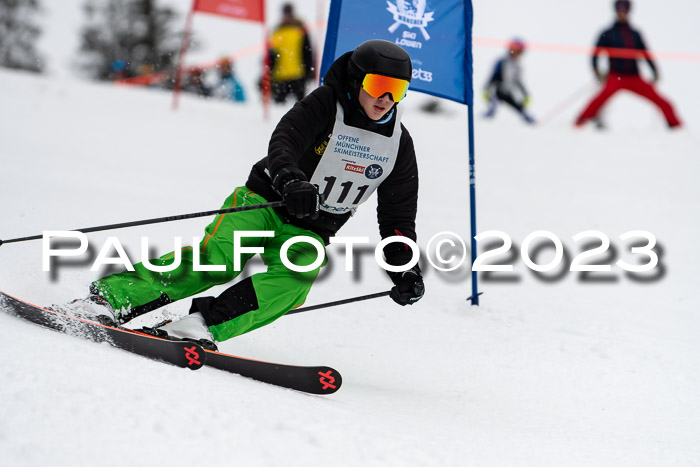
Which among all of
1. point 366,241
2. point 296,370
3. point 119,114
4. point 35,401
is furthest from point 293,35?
point 35,401

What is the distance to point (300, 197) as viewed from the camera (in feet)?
9.06

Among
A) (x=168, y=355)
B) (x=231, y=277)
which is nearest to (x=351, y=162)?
(x=231, y=277)

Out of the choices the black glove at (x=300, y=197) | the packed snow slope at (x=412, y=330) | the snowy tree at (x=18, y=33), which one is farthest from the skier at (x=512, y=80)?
the snowy tree at (x=18, y=33)

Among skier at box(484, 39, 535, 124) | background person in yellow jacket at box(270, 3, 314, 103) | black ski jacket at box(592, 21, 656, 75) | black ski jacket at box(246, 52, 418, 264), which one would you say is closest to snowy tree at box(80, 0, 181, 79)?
background person in yellow jacket at box(270, 3, 314, 103)

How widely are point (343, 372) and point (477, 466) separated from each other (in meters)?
1.37

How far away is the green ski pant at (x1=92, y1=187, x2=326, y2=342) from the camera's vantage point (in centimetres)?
314

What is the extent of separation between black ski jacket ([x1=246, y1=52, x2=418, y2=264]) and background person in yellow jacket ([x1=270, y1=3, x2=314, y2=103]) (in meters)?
7.41

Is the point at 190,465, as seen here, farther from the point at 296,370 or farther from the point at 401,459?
the point at 296,370

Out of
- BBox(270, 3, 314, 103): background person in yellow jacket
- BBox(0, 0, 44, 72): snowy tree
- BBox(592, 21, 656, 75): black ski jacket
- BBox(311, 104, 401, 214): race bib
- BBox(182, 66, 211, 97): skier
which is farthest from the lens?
BBox(0, 0, 44, 72): snowy tree

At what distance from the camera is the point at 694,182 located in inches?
319

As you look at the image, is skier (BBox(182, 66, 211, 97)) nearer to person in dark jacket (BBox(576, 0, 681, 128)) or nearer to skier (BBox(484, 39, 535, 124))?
skier (BBox(484, 39, 535, 124))

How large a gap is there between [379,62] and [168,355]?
148 centimetres

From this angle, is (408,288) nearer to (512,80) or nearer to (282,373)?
(282,373)

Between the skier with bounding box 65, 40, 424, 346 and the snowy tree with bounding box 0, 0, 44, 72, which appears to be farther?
the snowy tree with bounding box 0, 0, 44, 72
